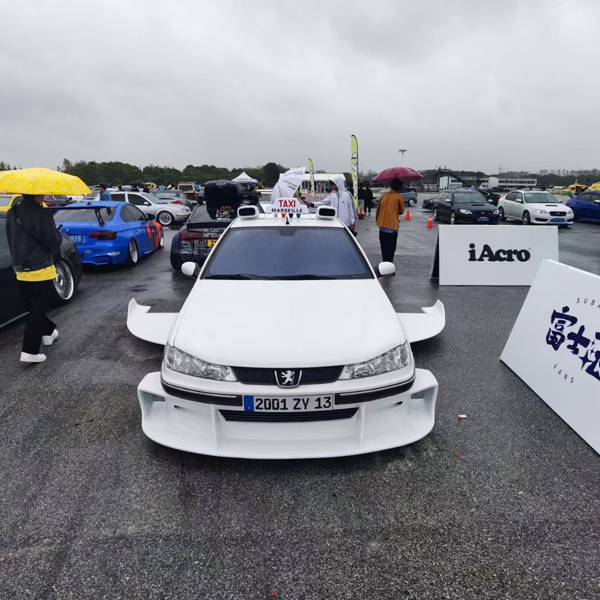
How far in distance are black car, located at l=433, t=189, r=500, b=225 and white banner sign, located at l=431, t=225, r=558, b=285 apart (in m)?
10.6

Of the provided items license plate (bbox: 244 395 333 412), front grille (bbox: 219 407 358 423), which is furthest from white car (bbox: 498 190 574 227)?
license plate (bbox: 244 395 333 412)

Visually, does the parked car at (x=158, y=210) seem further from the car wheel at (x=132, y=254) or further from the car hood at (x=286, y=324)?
the car hood at (x=286, y=324)

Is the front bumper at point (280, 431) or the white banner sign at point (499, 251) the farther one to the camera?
the white banner sign at point (499, 251)

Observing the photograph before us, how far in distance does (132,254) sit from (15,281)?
4144 mm

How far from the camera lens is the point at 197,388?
8.25 ft

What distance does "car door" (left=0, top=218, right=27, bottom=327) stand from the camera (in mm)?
5016

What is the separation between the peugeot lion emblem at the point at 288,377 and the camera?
248cm

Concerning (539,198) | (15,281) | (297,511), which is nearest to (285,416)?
(297,511)

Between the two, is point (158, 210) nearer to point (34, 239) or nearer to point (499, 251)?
point (499, 251)

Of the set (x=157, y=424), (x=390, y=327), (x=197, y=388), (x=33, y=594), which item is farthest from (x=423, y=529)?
(x=33, y=594)

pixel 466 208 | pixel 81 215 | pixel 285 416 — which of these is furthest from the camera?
pixel 466 208

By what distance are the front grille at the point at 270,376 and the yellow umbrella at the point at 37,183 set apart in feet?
8.97

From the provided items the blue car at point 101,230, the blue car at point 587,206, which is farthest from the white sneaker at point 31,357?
the blue car at point 587,206

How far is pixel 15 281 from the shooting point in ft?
17.2
